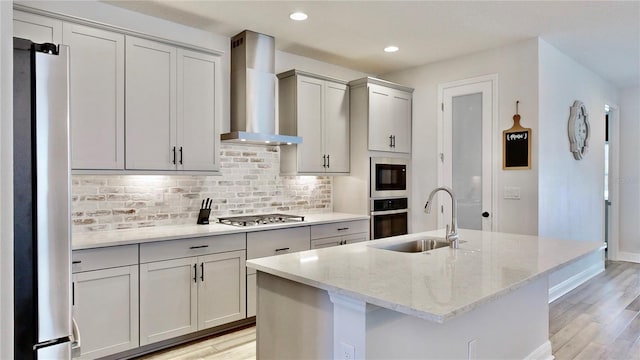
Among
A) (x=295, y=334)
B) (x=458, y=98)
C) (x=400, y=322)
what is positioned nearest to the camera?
(x=400, y=322)

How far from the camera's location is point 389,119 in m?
4.75

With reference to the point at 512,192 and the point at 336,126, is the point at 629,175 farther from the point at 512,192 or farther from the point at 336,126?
the point at 336,126

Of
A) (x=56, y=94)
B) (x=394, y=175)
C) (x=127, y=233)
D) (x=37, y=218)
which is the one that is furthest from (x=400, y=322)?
(x=394, y=175)

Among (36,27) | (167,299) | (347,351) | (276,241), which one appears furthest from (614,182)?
(36,27)

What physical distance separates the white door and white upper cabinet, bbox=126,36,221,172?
2.61 meters

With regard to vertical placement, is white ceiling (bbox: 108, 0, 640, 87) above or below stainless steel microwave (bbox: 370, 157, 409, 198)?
above

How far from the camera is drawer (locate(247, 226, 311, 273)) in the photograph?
11.4 feet

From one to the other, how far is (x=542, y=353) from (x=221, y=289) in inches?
92.1

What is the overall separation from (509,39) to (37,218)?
13.8ft

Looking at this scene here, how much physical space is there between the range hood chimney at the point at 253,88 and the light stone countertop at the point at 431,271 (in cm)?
172

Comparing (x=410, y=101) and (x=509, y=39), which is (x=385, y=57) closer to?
(x=410, y=101)

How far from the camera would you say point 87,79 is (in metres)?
2.88

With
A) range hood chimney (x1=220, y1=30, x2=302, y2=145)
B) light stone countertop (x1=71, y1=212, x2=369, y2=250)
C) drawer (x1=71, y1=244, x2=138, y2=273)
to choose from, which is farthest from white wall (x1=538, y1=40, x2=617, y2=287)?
drawer (x1=71, y1=244, x2=138, y2=273)

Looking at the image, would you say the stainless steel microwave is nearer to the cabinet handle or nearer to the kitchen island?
the kitchen island
